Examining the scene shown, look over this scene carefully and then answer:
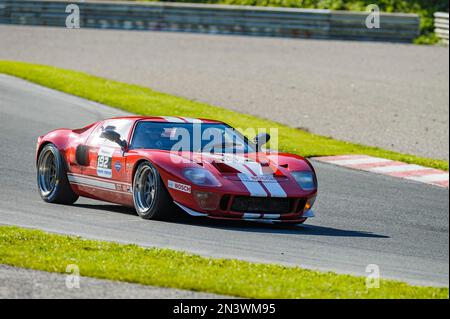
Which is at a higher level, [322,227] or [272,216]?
[272,216]

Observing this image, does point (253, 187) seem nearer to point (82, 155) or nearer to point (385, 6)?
point (82, 155)

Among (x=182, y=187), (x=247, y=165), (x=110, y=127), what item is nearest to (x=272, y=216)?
(x=247, y=165)

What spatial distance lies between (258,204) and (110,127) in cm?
227

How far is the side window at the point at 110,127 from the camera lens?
11.9 meters

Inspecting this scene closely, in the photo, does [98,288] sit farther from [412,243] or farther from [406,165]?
[406,165]

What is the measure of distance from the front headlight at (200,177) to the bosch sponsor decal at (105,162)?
1.34 meters

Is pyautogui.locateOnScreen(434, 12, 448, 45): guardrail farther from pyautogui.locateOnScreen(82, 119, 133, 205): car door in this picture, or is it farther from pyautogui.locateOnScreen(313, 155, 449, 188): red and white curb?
pyautogui.locateOnScreen(82, 119, 133, 205): car door

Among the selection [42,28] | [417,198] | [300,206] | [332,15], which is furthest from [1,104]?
[332,15]

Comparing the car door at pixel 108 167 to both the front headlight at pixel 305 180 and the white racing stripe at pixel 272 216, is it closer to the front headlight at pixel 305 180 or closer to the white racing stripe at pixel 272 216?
the white racing stripe at pixel 272 216

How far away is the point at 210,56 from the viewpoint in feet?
98.5

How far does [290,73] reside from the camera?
2819cm

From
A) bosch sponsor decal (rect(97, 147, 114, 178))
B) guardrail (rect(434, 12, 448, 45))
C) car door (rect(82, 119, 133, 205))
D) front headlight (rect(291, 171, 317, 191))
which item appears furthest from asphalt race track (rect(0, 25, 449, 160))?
bosch sponsor decal (rect(97, 147, 114, 178))

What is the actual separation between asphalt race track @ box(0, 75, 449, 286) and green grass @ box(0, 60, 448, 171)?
2.03 m
